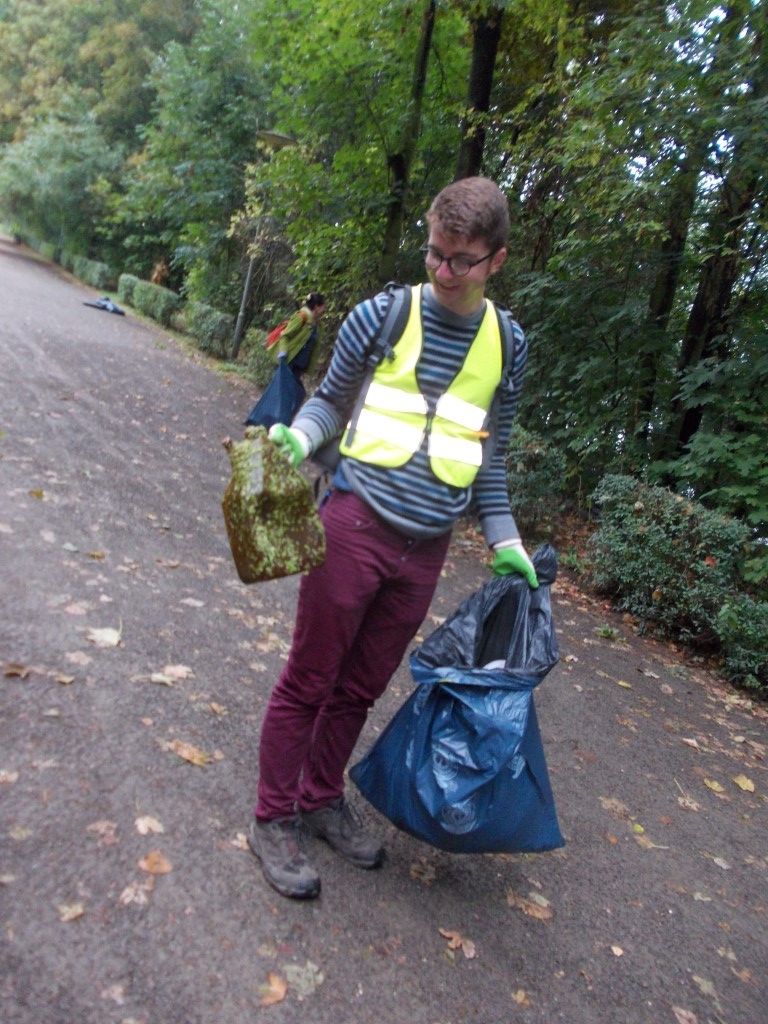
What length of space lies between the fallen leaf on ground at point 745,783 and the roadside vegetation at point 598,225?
1532 millimetres

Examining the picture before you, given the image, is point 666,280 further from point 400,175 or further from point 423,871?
point 423,871

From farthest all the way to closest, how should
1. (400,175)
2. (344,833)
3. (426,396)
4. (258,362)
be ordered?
1. (258,362)
2. (400,175)
3. (344,833)
4. (426,396)

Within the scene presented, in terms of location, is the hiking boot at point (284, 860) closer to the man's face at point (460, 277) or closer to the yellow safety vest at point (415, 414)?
the yellow safety vest at point (415, 414)

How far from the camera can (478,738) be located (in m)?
2.52

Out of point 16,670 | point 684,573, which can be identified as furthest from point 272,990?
point 684,573

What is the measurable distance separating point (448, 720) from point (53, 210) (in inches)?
1337

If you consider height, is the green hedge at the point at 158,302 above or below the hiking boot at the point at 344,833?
above

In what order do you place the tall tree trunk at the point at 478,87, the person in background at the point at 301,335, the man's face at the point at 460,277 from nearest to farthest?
the man's face at the point at 460,277 → the person in background at the point at 301,335 → the tall tree trunk at the point at 478,87

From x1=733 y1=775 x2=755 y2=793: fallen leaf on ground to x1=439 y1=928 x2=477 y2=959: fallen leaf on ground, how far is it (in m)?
2.41

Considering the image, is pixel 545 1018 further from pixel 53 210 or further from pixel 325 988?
pixel 53 210

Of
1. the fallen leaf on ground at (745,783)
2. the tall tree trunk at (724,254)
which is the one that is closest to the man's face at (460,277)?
the fallen leaf on ground at (745,783)

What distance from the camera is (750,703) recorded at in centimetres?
581

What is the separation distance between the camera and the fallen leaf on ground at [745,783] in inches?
175

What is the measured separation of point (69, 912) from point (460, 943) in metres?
1.16
